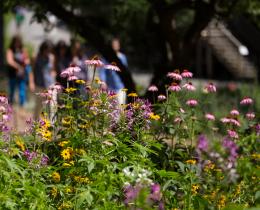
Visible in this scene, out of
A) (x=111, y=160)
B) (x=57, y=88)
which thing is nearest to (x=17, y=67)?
(x=57, y=88)

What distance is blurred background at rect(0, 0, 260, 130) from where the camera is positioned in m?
10.7

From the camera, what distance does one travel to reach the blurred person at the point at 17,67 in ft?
52.5

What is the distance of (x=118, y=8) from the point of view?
1345 centimetres

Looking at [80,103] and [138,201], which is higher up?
[80,103]

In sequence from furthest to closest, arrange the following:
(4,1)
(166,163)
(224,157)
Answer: (4,1) < (166,163) < (224,157)

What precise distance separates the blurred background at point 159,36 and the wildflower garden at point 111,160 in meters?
2.13

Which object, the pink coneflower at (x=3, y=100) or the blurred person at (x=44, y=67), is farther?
the blurred person at (x=44, y=67)

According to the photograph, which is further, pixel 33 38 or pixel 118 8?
pixel 33 38

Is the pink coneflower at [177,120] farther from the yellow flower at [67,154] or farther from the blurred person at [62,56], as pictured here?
the blurred person at [62,56]

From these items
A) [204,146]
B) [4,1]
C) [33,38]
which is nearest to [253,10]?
[4,1]

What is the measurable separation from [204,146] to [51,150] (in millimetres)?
2240

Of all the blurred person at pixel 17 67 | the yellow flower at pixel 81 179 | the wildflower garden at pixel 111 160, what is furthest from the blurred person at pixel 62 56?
the yellow flower at pixel 81 179

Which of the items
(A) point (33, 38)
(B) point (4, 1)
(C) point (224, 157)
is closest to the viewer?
(C) point (224, 157)

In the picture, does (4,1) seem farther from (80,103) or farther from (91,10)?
(91,10)
